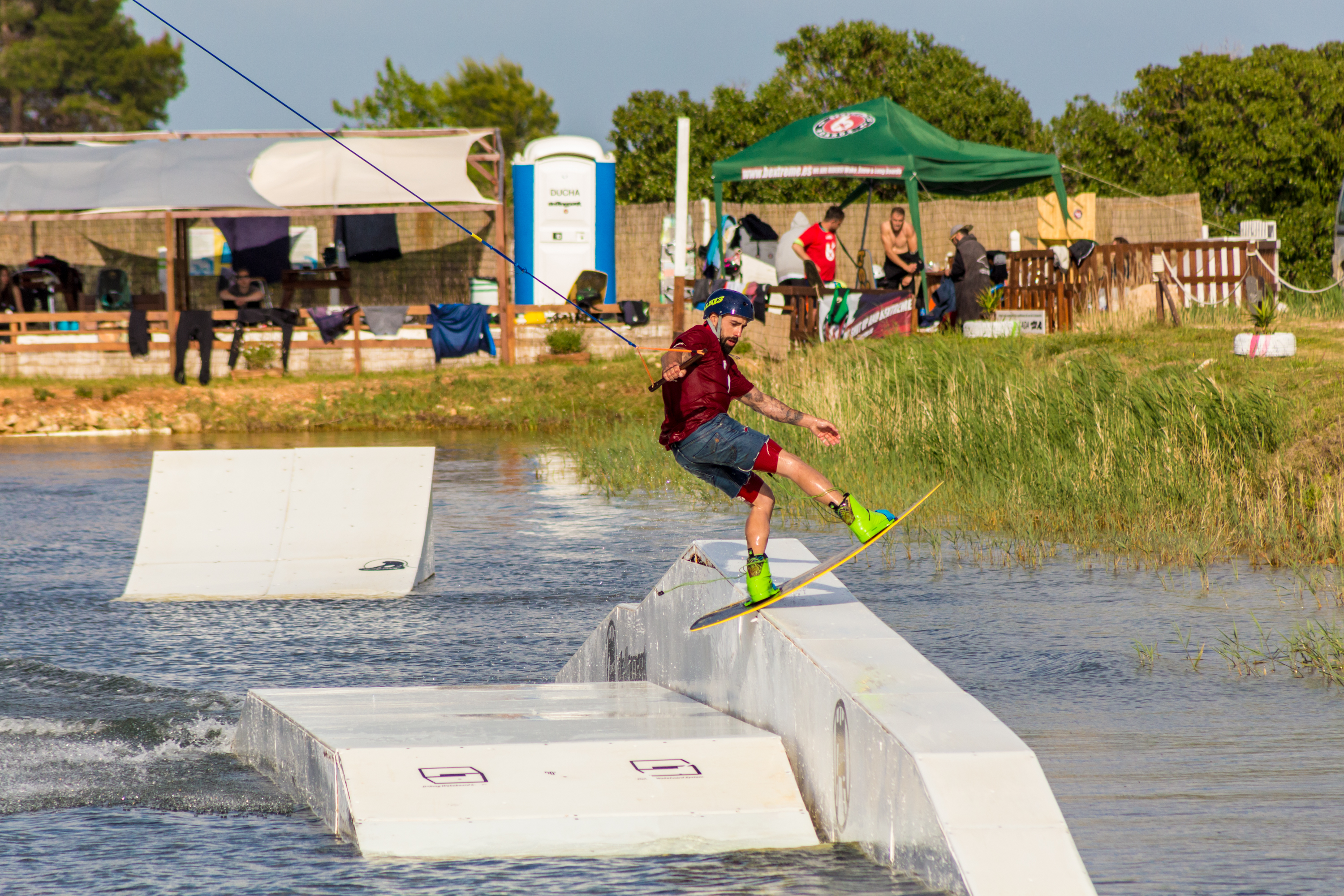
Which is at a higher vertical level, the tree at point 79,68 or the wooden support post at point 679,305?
the tree at point 79,68

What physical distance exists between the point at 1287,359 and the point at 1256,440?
8.80 ft

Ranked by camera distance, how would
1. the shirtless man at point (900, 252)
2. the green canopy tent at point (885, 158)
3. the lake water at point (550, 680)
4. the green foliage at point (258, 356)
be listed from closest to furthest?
1. the lake water at point (550, 680)
2. the shirtless man at point (900, 252)
3. the green canopy tent at point (885, 158)
4. the green foliage at point (258, 356)

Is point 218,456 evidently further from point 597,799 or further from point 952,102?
point 952,102

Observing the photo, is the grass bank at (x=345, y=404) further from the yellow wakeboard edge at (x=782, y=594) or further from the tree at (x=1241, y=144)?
the tree at (x=1241, y=144)

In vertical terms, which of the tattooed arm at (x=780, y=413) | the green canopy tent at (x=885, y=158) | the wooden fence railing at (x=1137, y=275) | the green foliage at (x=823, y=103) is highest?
the green foliage at (x=823, y=103)

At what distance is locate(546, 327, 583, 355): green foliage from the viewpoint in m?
24.0

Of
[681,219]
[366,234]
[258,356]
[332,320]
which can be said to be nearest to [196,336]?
[258,356]

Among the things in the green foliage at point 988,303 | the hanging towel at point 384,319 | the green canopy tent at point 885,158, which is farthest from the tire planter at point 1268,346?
the hanging towel at point 384,319

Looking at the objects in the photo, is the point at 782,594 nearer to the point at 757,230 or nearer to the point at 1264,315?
the point at 1264,315

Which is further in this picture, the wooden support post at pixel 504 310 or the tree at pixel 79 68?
the tree at pixel 79 68

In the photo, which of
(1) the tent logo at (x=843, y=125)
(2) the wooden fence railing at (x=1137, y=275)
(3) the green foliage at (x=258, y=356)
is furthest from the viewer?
(3) the green foliage at (x=258, y=356)

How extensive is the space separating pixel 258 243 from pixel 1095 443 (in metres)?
17.9

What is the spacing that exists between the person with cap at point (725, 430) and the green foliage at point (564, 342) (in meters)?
16.9

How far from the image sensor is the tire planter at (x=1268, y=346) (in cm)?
1506
